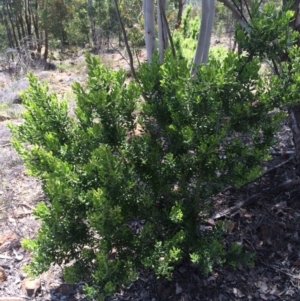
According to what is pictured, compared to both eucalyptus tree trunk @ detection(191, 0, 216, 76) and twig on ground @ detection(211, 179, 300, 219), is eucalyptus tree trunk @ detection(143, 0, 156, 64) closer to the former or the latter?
eucalyptus tree trunk @ detection(191, 0, 216, 76)

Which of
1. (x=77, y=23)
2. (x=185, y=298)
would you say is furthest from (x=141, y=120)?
(x=77, y=23)

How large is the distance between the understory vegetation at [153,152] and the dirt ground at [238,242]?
0.39 m

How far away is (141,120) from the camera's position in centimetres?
232

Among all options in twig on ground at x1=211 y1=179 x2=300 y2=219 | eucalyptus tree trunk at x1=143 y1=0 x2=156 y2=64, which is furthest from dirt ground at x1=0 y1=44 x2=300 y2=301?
eucalyptus tree trunk at x1=143 y1=0 x2=156 y2=64

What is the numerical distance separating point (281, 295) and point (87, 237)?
1.39 metres

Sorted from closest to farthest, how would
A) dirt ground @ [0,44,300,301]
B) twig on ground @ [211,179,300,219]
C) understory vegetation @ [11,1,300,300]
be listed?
understory vegetation @ [11,1,300,300] < dirt ground @ [0,44,300,301] < twig on ground @ [211,179,300,219]

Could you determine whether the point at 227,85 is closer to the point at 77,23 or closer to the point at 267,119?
the point at 267,119

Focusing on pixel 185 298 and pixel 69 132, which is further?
pixel 185 298

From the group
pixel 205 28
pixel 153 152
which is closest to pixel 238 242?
pixel 153 152

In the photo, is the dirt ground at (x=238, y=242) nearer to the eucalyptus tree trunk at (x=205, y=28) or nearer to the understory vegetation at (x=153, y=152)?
the understory vegetation at (x=153, y=152)

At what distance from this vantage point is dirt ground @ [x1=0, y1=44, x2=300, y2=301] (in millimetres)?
2711

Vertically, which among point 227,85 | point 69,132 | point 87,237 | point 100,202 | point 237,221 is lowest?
point 237,221

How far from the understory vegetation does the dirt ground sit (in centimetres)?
39

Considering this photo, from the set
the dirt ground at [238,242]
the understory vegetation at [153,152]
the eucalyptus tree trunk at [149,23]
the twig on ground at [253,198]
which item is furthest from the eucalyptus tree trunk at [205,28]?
the understory vegetation at [153,152]
